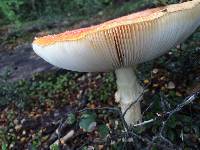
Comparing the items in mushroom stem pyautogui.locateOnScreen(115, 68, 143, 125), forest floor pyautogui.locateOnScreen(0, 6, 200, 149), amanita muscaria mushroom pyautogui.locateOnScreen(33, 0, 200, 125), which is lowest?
forest floor pyautogui.locateOnScreen(0, 6, 200, 149)

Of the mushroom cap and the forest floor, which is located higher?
the mushroom cap

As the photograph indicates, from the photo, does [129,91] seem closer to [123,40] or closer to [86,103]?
[123,40]

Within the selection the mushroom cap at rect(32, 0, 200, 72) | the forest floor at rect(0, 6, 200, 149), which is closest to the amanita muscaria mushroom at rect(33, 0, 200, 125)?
the mushroom cap at rect(32, 0, 200, 72)

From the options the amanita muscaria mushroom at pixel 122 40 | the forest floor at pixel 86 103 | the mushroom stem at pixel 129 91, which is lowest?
the forest floor at pixel 86 103

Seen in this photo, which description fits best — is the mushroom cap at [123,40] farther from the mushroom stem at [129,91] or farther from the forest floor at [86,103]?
the forest floor at [86,103]

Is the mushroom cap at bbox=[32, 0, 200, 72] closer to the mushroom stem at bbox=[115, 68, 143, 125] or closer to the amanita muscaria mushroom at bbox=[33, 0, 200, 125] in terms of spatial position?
the amanita muscaria mushroom at bbox=[33, 0, 200, 125]

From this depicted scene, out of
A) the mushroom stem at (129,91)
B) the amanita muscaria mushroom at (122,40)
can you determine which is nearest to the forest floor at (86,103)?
the mushroom stem at (129,91)

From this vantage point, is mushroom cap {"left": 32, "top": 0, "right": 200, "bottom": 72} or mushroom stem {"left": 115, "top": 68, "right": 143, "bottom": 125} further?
mushroom stem {"left": 115, "top": 68, "right": 143, "bottom": 125}
